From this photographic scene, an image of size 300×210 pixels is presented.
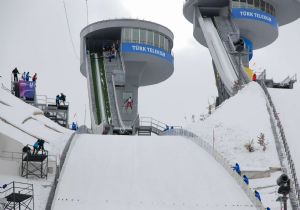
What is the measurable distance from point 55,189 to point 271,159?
9.71 meters

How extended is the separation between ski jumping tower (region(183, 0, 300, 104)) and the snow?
42.6 feet

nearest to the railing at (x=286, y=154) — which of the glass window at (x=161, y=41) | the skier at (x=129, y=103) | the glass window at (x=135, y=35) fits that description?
the glass window at (x=135, y=35)

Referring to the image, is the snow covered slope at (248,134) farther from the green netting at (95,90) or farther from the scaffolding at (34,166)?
the green netting at (95,90)

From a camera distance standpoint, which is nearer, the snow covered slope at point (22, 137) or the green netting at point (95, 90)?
the snow covered slope at point (22, 137)

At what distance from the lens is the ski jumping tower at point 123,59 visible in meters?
55.6

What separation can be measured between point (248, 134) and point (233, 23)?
2553 centimetres

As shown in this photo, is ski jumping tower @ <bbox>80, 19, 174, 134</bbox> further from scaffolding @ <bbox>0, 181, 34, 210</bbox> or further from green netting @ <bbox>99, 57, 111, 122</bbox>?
scaffolding @ <bbox>0, 181, 34, 210</bbox>

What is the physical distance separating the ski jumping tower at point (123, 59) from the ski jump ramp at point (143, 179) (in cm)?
2456

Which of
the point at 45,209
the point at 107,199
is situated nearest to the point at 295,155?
the point at 107,199

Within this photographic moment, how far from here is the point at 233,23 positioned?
55.2 m

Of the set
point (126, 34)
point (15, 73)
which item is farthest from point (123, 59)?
point (15, 73)

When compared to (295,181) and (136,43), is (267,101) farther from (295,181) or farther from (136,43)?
(136,43)

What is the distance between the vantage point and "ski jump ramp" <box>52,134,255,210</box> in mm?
21875

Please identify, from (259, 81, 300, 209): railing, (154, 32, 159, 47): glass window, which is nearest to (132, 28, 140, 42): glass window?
(154, 32, 159, 47): glass window
